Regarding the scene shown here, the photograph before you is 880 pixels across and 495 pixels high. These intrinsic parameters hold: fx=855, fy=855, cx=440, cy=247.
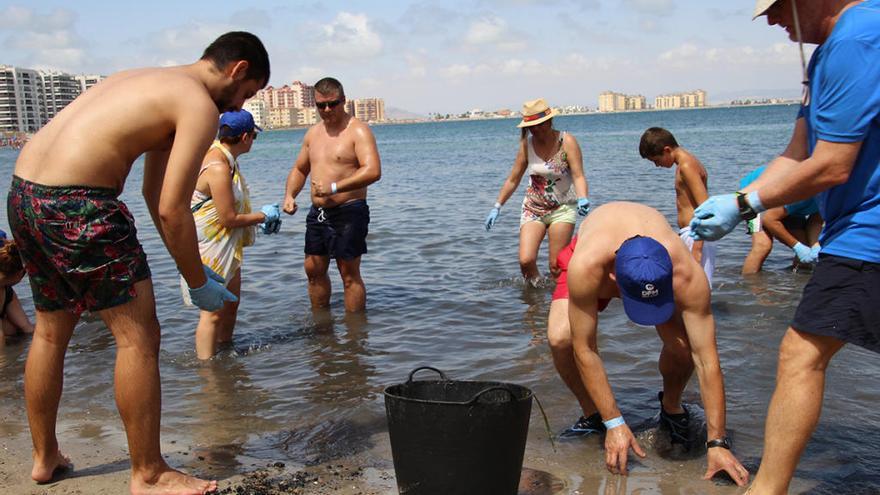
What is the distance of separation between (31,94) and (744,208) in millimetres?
152142

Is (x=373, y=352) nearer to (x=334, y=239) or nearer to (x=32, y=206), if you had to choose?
(x=334, y=239)

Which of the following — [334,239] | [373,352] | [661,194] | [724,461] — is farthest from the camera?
[661,194]

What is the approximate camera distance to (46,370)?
3541 mm

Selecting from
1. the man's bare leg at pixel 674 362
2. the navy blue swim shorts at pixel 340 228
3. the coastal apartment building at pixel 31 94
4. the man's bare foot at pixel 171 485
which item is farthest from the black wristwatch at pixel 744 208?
the coastal apartment building at pixel 31 94

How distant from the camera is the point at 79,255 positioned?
322 centimetres

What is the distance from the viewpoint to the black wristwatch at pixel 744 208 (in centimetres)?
315

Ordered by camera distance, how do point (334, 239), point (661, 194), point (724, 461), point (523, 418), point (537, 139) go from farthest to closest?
point (661, 194) < point (537, 139) < point (334, 239) < point (724, 461) < point (523, 418)

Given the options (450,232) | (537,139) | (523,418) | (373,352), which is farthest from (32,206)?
(450,232)

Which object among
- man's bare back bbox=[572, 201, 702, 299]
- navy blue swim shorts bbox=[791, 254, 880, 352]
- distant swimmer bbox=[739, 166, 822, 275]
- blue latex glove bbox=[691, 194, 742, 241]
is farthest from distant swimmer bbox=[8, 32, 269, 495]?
distant swimmer bbox=[739, 166, 822, 275]

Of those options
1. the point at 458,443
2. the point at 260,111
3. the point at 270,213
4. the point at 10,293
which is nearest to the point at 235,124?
the point at 270,213

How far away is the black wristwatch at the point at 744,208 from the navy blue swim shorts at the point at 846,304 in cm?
31

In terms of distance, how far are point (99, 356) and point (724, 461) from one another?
4696mm

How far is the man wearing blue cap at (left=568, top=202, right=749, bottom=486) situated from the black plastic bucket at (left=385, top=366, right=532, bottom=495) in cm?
59

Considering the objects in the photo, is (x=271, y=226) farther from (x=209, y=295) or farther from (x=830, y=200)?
(x=830, y=200)
